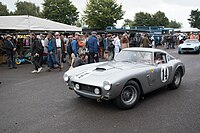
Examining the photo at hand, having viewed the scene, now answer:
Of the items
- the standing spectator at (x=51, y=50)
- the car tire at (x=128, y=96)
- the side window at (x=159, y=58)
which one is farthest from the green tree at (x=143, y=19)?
the car tire at (x=128, y=96)

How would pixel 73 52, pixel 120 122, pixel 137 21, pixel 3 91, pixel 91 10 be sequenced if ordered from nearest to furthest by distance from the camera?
pixel 120 122
pixel 3 91
pixel 73 52
pixel 91 10
pixel 137 21

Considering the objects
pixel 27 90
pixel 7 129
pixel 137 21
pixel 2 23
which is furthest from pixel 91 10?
pixel 7 129

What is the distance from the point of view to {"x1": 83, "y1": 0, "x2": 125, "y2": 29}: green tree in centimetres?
4047

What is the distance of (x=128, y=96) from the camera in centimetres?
476

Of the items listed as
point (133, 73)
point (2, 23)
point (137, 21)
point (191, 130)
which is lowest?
point (191, 130)

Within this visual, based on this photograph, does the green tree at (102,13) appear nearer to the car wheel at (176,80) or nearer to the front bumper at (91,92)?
the car wheel at (176,80)

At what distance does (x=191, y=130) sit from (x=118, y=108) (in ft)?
5.16

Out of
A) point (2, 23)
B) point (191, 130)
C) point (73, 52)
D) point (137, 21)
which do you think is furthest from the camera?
point (137, 21)

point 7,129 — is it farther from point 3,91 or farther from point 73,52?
point 73,52

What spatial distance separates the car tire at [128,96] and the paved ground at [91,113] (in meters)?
0.13

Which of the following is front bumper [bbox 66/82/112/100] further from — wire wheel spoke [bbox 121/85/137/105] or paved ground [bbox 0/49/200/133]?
wire wheel spoke [bbox 121/85/137/105]

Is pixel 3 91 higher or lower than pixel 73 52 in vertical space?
lower

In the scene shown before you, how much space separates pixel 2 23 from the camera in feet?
39.3

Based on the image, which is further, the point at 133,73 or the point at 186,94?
the point at 186,94
